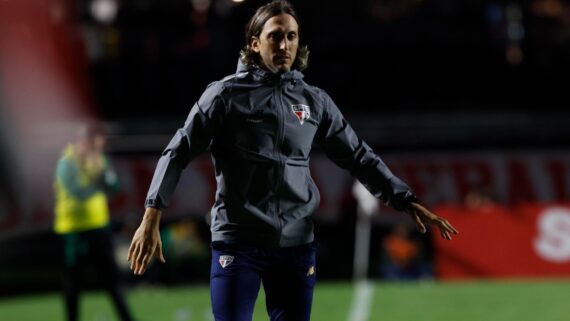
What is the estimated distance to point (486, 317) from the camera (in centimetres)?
1183

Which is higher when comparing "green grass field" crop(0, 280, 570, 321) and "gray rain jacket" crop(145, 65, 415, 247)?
"gray rain jacket" crop(145, 65, 415, 247)

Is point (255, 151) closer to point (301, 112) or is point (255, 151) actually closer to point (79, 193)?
point (301, 112)

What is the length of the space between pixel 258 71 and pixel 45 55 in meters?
16.9

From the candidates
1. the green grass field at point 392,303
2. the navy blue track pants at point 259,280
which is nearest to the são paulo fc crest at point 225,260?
the navy blue track pants at point 259,280

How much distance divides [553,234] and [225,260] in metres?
12.6

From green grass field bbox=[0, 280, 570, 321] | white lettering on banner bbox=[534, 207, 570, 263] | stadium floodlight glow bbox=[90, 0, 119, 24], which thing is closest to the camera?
green grass field bbox=[0, 280, 570, 321]

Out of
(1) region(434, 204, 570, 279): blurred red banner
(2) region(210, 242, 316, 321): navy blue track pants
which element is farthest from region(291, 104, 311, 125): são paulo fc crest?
(1) region(434, 204, 570, 279): blurred red banner

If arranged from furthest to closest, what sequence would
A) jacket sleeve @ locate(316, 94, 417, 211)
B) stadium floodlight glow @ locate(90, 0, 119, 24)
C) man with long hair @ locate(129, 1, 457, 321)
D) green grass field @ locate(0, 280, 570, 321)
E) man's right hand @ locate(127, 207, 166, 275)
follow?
stadium floodlight glow @ locate(90, 0, 119, 24), green grass field @ locate(0, 280, 570, 321), jacket sleeve @ locate(316, 94, 417, 211), man with long hair @ locate(129, 1, 457, 321), man's right hand @ locate(127, 207, 166, 275)

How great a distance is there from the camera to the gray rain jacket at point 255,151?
4.94m

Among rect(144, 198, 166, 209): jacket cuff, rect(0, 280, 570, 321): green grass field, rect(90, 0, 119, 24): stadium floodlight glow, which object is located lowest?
rect(0, 280, 570, 321): green grass field

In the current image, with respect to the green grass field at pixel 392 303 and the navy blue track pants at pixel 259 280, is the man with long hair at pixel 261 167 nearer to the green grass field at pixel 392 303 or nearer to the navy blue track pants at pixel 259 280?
the navy blue track pants at pixel 259 280

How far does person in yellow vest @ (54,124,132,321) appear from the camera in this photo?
10.1 m

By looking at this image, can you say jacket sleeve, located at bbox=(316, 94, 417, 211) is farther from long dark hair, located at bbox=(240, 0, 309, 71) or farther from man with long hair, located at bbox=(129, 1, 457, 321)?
long dark hair, located at bbox=(240, 0, 309, 71)

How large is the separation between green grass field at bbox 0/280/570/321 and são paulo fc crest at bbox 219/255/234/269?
23.1 feet
